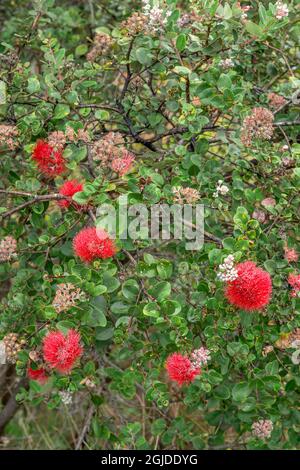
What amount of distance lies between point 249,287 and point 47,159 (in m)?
0.63

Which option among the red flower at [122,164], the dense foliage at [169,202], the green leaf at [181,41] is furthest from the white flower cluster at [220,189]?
the green leaf at [181,41]

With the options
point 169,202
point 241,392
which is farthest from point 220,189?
point 241,392

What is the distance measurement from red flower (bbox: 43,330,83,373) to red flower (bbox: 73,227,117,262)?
0.17 m

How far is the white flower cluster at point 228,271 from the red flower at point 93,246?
9.3 inches

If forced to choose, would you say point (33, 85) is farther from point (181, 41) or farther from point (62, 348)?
point (62, 348)

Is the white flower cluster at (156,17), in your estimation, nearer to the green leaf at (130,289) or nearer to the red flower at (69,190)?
the red flower at (69,190)

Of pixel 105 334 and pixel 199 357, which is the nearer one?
pixel 199 357

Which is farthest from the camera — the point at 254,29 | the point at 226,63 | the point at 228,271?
the point at 226,63

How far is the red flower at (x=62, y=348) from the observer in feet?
4.45

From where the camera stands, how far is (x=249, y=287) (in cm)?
133

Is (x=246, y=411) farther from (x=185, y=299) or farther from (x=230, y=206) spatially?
(x=230, y=206)

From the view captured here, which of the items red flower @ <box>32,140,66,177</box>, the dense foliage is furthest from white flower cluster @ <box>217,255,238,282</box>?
red flower @ <box>32,140,66,177</box>
